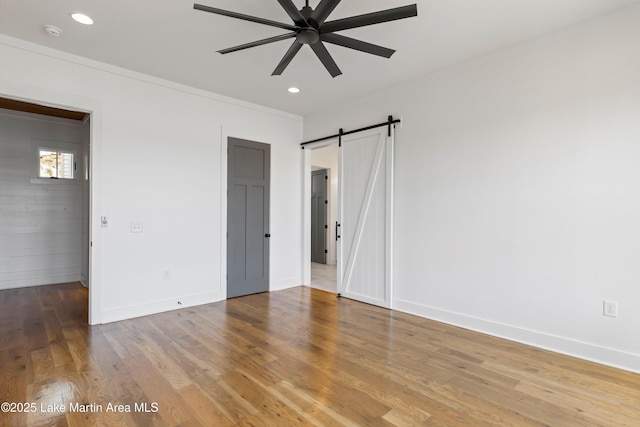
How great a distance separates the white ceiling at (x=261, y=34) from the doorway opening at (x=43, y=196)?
245 centimetres

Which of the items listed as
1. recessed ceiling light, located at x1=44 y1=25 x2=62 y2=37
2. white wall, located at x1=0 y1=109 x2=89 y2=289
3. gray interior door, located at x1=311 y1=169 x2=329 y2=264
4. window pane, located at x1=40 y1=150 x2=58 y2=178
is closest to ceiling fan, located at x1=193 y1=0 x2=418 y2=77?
recessed ceiling light, located at x1=44 y1=25 x2=62 y2=37

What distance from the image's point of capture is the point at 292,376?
8.18 ft

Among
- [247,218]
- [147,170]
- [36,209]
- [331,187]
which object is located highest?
[331,187]

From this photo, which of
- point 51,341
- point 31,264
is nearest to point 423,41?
point 51,341

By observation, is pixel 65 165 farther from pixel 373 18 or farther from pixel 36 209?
pixel 373 18

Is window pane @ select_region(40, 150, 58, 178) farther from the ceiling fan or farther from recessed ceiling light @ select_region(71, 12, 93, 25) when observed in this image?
the ceiling fan

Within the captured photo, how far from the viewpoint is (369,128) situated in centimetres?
451

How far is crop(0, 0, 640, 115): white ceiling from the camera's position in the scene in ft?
8.59

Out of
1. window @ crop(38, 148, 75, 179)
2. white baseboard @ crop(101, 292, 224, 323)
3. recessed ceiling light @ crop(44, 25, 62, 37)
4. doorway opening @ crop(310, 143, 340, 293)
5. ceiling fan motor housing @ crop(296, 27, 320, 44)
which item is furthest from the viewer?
doorway opening @ crop(310, 143, 340, 293)

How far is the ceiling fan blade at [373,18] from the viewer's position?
2.07 meters

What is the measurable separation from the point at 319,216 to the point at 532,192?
5516mm

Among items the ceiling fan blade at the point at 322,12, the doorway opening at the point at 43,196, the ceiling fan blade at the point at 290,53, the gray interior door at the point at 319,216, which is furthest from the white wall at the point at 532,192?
the doorway opening at the point at 43,196

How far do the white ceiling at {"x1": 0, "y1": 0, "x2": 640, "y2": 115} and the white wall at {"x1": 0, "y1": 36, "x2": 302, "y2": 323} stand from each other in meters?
0.26

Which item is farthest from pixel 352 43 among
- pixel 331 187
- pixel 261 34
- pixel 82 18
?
pixel 331 187
